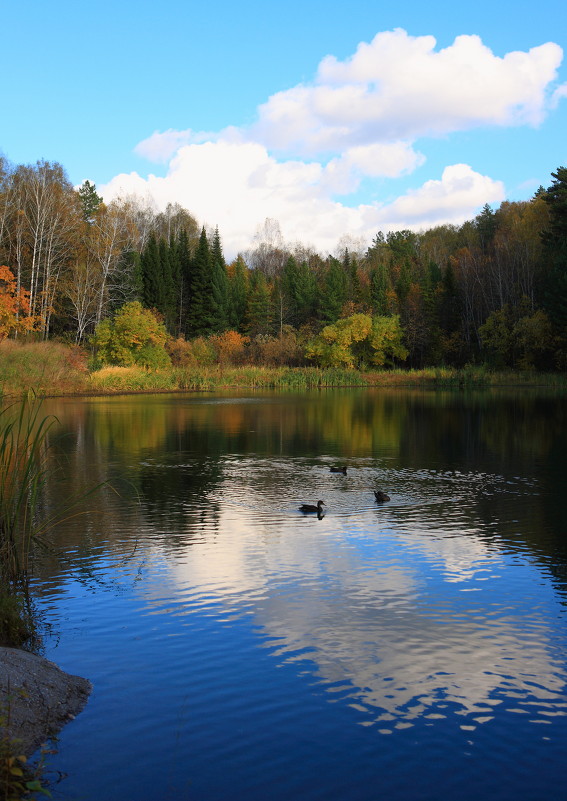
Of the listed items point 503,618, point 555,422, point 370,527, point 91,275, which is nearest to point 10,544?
point 503,618

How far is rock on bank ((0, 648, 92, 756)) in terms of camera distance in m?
5.35

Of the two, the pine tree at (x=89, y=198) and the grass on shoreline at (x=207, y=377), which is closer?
the grass on shoreline at (x=207, y=377)

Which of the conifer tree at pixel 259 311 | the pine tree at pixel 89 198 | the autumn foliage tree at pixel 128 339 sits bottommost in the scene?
the autumn foliage tree at pixel 128 339

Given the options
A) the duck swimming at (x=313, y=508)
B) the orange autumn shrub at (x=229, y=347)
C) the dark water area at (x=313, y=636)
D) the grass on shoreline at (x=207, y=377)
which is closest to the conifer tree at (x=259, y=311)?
the orange autumn shrub at (x=229, y=347)

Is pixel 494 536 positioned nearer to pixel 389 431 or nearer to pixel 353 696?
pixel 353 696

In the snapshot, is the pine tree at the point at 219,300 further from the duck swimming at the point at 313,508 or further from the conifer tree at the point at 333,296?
the duck swimming at the point at 313,508

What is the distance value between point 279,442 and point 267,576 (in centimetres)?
1670

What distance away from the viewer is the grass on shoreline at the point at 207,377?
46500 millimetres

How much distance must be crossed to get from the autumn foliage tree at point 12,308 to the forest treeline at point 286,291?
134mm

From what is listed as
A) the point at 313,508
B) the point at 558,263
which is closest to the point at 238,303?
the point at 558,263

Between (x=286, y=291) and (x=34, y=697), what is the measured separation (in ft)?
299

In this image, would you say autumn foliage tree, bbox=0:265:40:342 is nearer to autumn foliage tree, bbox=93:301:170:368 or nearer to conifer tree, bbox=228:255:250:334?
autumn foliage tree, bbox=93:301:170:368

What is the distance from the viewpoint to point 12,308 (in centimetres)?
5362

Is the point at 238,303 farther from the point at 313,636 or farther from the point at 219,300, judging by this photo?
the point at 313,636
